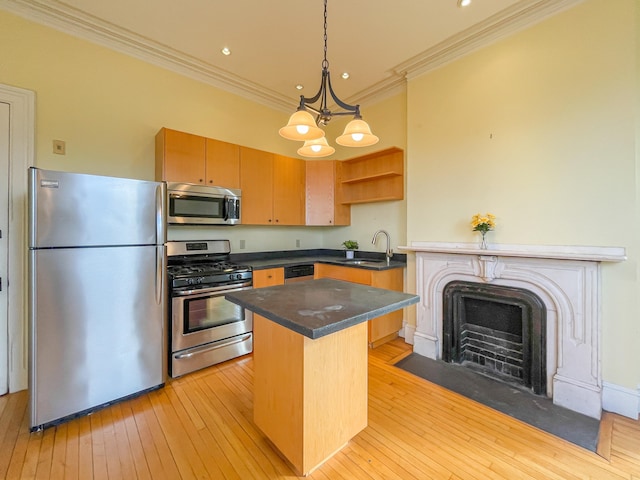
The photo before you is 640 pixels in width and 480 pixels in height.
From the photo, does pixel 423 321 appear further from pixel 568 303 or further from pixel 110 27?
pixel 110 27

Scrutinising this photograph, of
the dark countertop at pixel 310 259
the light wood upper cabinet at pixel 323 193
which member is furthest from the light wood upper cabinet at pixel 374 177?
the dark countertop at pixel 310 259

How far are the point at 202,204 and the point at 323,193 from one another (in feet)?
5.52

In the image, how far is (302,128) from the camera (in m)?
1.74

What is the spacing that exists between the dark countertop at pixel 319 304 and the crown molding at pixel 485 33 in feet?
8.53

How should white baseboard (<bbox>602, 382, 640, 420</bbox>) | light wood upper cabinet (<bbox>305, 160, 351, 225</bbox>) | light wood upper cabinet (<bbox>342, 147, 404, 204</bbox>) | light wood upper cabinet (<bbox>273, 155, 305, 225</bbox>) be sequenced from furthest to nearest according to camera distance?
light wood upper cabinet (<bbox>305, 160, 351, 225</bbox>) < light wood upper cabinet (<bbox>273, 155, 305, 225</bbox>) < light wood upper cabinet (<bbox>342, 147, 404, 204</bbox>) < white baseboard (<bbox>602, 382, 640, 420</bbox>)

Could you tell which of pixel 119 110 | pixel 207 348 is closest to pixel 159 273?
pixel 207 348

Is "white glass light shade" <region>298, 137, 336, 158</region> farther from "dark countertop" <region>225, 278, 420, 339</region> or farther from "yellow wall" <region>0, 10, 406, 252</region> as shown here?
"yellow wall" <region>0, 10, 406, 252</region>

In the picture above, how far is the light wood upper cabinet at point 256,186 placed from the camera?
128 inches

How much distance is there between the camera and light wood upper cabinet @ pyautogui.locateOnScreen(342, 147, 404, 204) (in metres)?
3.38

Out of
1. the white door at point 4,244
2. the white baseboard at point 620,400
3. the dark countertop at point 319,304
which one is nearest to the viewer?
the dark countertop at point 319,304

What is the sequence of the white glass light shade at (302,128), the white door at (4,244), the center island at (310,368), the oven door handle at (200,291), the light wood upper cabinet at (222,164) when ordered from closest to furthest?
the center island at (310,368) < the white glass light shade at (302,128) < the white door at (4,244) < the oven door handle at (200,291) < the light wood upper cabinet at (222,164)

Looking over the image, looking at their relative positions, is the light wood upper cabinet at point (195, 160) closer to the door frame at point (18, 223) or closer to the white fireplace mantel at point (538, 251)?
the door frame at point (18, 223)

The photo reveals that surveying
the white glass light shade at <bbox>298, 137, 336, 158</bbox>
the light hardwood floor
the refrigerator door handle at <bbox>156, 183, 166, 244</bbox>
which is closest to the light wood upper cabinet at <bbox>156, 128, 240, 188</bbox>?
the refrigerator door handle at <bbox>156, 183, 166, 244</bbox>

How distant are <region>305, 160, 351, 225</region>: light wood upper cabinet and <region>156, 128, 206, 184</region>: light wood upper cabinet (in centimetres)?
150
